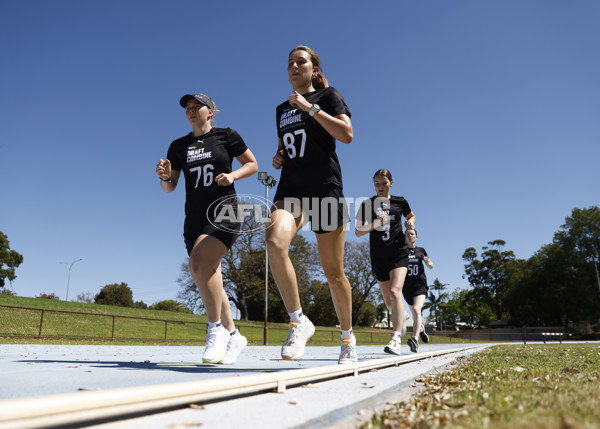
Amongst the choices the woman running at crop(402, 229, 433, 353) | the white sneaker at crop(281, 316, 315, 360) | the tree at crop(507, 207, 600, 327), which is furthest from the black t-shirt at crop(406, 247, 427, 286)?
the tree at crop(507, 207, 600, 327)

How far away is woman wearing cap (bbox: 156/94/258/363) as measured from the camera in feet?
12.8

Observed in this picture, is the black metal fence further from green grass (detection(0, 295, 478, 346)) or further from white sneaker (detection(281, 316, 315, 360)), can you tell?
white sneaker (detection(281, 316, 315, 360))

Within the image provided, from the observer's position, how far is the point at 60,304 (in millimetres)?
26172

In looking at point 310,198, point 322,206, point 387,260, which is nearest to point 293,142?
point 310,198

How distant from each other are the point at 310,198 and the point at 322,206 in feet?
0.42

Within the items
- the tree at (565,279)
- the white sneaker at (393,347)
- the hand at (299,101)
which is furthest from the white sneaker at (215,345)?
the tree at (565,279)

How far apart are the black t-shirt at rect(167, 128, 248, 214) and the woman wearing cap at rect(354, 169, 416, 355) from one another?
8.93 feet

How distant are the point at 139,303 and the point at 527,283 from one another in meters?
56.0

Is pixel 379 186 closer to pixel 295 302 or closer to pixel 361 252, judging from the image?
pixel 295 302

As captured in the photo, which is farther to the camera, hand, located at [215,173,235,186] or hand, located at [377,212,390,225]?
hand, located at [377,212,390,225]

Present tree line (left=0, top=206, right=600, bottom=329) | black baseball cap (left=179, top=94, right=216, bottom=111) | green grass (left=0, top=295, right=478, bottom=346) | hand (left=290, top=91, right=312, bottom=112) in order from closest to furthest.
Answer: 1. hand (left=290, top=91, right=312, bottom=112)
2. black baseball cap (left=179, top=94, right=216, bottom=111)
3. green grass (left=0, top=295, right=478, bottom=346)
4. tree line (left=0, top=206, right=600, bottom=329)

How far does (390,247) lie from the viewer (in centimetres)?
685

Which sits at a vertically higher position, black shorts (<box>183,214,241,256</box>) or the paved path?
black shorts (<box>183,214,241,256</box>)

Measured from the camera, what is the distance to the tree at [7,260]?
50.4 metres
